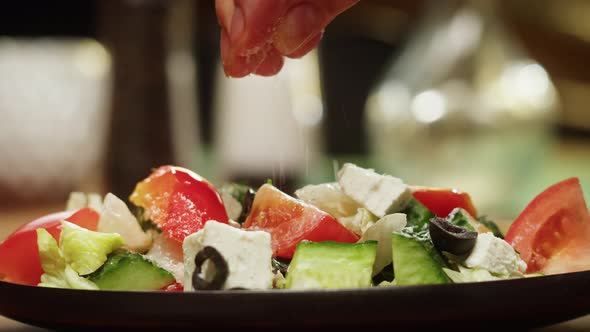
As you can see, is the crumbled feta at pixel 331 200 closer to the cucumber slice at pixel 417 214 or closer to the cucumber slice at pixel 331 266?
the cucumber slice at pixel 417 214

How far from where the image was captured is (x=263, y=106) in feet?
14.9

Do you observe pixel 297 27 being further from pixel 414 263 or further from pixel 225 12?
pixel 414 263

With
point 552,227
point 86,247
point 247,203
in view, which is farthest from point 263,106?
point 86,247

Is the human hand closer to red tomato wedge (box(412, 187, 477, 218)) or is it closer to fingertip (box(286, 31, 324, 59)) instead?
fingertip (box(286, 31, 324, 59))

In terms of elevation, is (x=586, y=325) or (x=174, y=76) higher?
(x=174, y=76)

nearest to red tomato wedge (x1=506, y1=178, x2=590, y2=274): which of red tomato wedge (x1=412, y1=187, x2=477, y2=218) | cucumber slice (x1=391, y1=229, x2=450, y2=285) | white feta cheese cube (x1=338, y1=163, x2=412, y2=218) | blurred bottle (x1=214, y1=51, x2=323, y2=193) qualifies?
red tomato wedge (x1=412, y1=187, x2=477, y2=218)

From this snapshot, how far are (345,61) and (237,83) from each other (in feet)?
5.04

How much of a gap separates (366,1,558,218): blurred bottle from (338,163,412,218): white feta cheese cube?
7.77 ft

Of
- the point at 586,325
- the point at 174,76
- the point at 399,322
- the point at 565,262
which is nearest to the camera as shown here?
the point at 399,322

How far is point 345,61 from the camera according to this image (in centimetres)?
585

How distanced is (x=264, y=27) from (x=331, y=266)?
0.37m

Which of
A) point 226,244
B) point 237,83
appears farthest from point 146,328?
point 237,83

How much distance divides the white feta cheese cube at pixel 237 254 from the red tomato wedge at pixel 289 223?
0.16 meters

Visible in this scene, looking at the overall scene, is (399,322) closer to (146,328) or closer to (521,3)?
(146,328)
